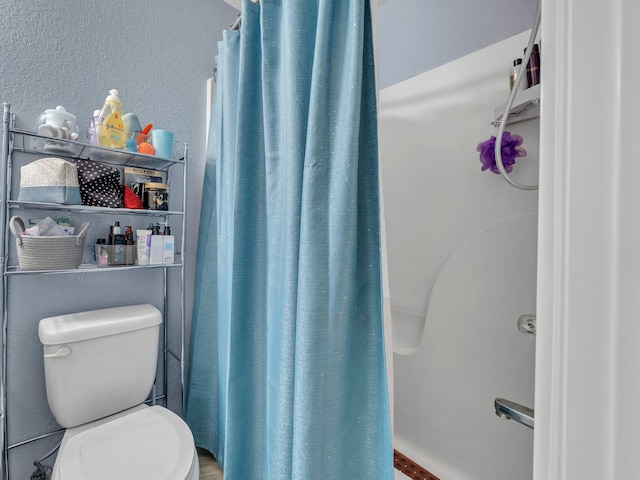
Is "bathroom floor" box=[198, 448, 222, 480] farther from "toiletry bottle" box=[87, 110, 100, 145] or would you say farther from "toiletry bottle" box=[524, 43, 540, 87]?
"toiletry bottle" box=[524, 43, 540, 87]

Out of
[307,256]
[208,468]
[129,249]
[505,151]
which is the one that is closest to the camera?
[307,256]

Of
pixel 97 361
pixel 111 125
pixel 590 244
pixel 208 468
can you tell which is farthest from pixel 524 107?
pixel 208 468

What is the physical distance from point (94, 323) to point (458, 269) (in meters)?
1.40

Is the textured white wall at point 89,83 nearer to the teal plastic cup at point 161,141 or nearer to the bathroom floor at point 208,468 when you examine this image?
the teal plastic cup at point 161,141

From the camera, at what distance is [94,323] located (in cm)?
115

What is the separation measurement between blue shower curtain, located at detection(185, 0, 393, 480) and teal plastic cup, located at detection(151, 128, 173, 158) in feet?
1.74

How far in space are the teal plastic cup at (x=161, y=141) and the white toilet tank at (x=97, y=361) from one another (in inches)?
26.9

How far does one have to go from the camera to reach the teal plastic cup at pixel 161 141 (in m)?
1.33

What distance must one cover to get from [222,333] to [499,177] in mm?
1214

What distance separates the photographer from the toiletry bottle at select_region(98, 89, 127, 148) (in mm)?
1202

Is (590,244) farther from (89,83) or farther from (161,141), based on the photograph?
(89,83)

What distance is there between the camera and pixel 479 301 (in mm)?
1150

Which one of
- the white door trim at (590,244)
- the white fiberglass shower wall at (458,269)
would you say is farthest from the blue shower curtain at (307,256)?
the white fiberglass shower wall at (458,269)

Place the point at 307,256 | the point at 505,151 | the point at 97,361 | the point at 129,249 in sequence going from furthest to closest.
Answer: the point at 129,249 < the point at 97,361 < the point at 505,151 < the point at 307,256
